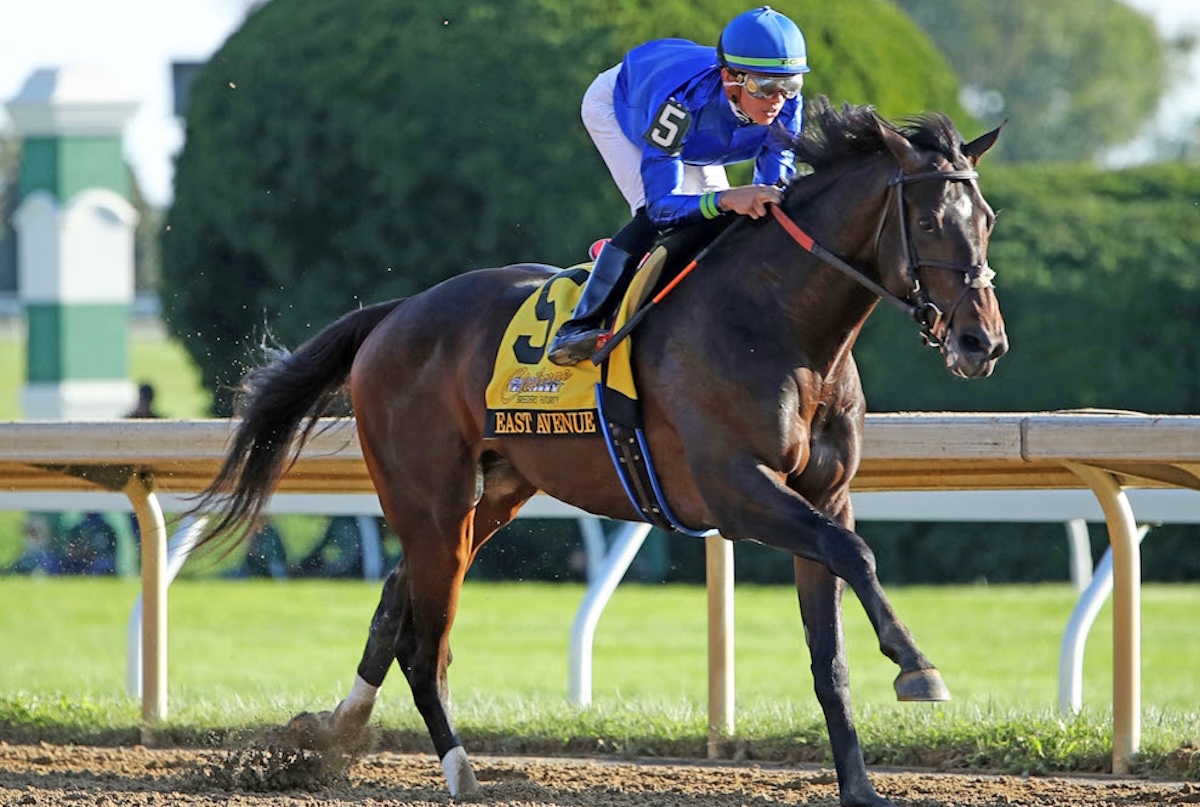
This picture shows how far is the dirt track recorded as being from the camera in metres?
4.80

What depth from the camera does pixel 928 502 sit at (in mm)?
6855

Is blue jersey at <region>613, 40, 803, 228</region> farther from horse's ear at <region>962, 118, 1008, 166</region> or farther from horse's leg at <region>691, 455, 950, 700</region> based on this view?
horse's leg at <region>691, 455, 950, 700</region>

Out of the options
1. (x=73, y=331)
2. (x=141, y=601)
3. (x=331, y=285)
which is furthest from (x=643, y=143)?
(x=73, y=331)

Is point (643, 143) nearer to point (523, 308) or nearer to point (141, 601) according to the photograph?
point (523, 308)

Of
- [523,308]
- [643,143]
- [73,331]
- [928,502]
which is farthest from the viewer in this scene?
[73,331]

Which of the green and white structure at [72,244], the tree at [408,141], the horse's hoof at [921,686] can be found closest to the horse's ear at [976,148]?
the horse's hoof at [921,686]

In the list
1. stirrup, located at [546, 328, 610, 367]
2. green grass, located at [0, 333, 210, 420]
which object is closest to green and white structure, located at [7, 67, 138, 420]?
stirrup, located at [546, 328, 610, 367]

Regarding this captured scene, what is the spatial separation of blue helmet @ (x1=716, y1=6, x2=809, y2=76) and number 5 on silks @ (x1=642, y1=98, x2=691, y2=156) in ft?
0.57

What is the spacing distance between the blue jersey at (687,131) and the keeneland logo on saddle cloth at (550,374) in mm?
162

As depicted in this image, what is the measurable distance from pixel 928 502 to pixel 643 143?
7.97 feet

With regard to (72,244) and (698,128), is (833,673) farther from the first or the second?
(72,244)

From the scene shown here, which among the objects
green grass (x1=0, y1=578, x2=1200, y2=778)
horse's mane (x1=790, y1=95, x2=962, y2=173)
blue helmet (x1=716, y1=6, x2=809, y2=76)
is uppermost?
blue helmet (x1=716, y1=6, x2=809, y2=76)

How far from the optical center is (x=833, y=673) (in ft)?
15.1

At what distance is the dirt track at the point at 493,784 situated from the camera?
4.80 m
